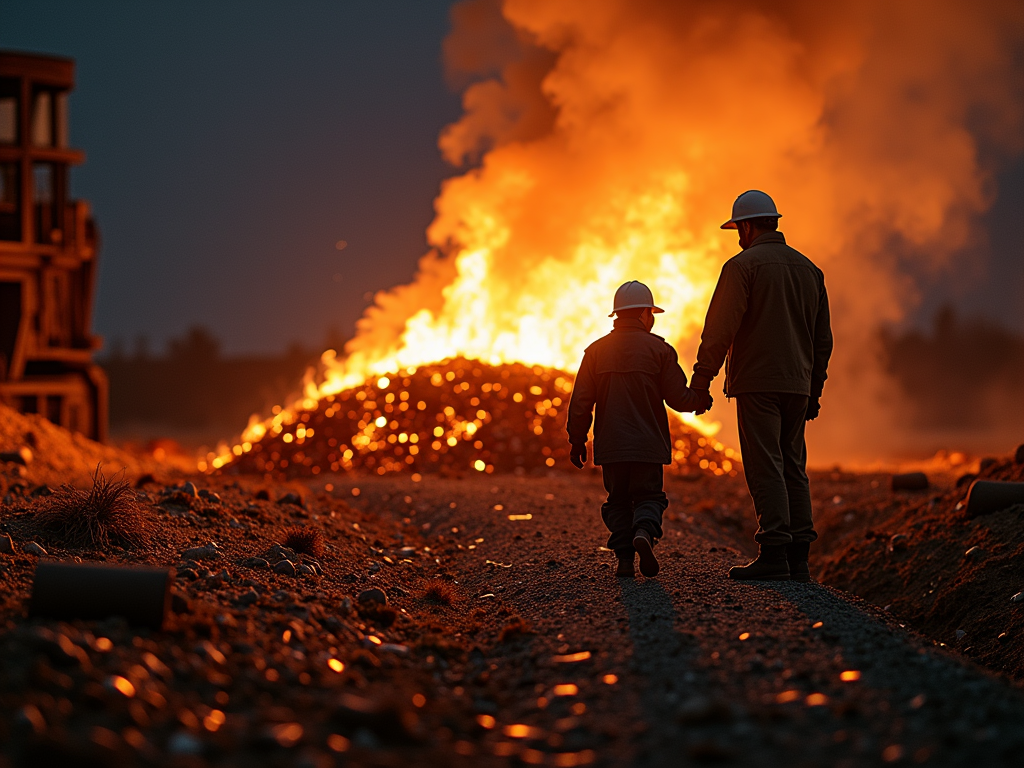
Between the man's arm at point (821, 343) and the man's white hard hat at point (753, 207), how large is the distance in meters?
0.70

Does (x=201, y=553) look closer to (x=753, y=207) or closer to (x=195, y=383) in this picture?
(x=753, y=207)

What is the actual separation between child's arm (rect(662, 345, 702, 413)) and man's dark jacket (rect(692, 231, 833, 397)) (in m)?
0.10

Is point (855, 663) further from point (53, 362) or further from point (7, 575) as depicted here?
point (53, 362)

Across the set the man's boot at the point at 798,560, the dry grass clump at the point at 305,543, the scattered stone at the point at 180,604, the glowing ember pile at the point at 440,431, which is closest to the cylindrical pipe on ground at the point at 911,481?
the glowing ember pile at the point at 440,431

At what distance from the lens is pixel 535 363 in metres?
21.2

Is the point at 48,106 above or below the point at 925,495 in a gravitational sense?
above

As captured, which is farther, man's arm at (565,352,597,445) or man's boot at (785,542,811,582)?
man's arm at (565,352,597,445)

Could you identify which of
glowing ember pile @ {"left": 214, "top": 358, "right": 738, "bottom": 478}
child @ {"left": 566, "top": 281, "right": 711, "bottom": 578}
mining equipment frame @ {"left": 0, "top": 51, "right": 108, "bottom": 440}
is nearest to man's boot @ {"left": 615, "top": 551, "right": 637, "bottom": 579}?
child @ {"left": 566, "top": 281, "right": 711, "bottom": 578}

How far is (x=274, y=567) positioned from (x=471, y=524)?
3.96 meters

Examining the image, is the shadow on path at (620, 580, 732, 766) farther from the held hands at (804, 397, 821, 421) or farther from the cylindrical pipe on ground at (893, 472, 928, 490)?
the cylindrical pipe on ground at (893, 472, 928, 490)

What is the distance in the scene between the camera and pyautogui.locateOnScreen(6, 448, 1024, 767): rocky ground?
145 inches

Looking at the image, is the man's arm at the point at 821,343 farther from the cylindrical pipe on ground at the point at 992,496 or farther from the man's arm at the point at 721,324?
the cylindrical pipe on ground at the point at 992,496

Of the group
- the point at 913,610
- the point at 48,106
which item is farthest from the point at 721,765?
the point at 48,106

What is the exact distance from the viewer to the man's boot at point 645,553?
691 centimetres
